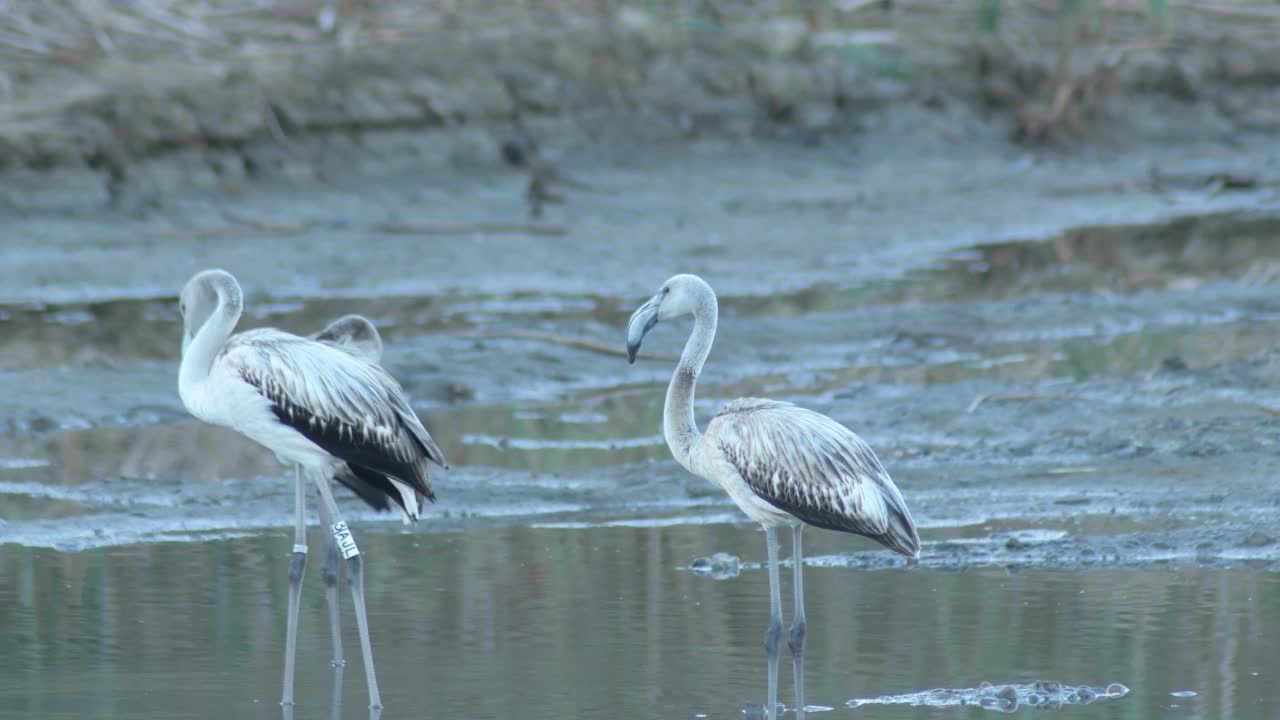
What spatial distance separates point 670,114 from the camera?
57.3 feet

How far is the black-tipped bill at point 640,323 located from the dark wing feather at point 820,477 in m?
0.39

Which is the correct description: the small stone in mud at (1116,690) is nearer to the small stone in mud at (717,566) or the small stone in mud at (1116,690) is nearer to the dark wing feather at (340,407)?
the small stone in mud at (717,566)

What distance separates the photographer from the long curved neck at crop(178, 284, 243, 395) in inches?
260

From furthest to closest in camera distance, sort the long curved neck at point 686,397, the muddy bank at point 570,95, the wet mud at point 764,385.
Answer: the muddy bank at point 570,95
the wet mud at point 764,385
the long curved neck at point 686,397

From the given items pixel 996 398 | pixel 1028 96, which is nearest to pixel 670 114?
pixel 1028 96

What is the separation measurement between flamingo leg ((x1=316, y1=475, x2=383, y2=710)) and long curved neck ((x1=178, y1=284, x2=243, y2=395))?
1.72 feet

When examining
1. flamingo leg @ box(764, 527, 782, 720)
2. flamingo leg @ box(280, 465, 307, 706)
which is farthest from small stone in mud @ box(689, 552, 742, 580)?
flamingo leg @ box(280, 465, 307, 706)

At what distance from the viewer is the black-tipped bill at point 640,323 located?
20.0 feet

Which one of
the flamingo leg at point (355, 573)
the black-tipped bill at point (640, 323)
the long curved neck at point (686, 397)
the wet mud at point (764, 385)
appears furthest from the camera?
the wet mud at point (764, 385)

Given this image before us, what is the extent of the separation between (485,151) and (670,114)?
1905 millimetres

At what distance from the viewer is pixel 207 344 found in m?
6.64

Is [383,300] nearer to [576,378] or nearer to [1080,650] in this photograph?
[576,378]

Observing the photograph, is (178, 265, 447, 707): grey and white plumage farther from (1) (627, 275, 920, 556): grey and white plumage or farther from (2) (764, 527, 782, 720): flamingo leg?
(2) (764, 527, 782, 720): flamingo leg

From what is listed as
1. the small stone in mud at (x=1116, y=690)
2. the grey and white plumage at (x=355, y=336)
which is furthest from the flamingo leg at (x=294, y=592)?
the small stone in mud at (x=1116, y=690)
